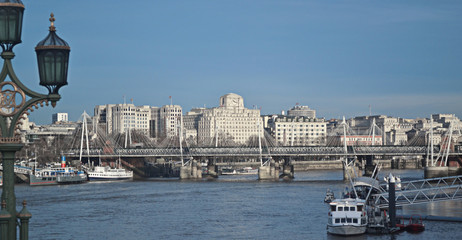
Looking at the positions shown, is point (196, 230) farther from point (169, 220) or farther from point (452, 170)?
point (452, 170)

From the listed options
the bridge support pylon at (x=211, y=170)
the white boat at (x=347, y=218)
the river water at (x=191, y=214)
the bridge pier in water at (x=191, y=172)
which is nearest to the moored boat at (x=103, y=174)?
the bridge pier in water at (x=191, y=172)

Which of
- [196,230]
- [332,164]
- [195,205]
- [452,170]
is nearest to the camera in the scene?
[196,230]

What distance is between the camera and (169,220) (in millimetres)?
60312

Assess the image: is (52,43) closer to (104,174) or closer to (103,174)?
(103,174)

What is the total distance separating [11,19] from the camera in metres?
10.2

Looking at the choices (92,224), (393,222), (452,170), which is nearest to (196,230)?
(92,224)

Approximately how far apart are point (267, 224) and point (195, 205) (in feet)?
58.2

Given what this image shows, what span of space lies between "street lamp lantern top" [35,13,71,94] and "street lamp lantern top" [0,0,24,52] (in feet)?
1.24

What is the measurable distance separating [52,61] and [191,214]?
5533cm

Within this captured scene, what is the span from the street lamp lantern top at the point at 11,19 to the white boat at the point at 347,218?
40.7 metres

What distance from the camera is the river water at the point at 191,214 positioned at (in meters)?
51.1

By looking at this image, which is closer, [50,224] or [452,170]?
[50,224]

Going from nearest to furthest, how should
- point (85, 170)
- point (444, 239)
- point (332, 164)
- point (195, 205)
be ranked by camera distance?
point (444, 239) → point (195, 205) → point (85, 170) → point (332, 164)

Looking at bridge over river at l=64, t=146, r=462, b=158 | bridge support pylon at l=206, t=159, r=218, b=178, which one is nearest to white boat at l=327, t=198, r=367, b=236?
bridge over river at l=64, t=146, r=462, b=158
